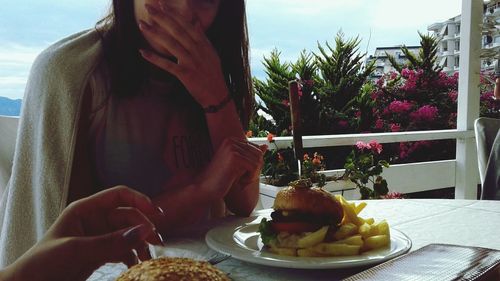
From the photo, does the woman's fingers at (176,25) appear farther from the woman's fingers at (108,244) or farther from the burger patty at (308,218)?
the woman's fingers at (108,244)

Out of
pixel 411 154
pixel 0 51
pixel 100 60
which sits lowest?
pixel 411 154

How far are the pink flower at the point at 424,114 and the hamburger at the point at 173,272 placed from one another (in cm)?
571

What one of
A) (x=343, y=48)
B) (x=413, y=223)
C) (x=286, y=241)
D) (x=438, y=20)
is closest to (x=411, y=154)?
(x=343, y=48)

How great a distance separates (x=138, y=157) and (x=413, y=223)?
0.76m

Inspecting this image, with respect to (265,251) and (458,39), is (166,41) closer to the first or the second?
(265,251)

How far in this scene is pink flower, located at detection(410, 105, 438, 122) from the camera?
19.3 ft

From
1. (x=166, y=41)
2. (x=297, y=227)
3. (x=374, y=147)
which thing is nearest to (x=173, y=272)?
(x=297, y=227)

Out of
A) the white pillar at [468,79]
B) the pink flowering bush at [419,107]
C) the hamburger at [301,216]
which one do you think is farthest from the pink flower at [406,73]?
the hamburger at [301,216]

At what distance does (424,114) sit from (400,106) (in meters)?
0.29

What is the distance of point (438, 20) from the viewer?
22.0ft

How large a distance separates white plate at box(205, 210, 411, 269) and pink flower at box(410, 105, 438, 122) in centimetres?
515

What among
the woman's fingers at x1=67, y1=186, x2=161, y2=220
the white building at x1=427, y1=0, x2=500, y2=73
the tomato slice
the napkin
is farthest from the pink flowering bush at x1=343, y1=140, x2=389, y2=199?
the woman's fingers at x1=67, y1=186, x2=161, y2=220

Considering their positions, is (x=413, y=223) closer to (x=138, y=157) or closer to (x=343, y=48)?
(x=138, y=157)

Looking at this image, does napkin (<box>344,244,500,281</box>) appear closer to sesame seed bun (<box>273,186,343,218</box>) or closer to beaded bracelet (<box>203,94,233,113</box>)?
sesame seed bun (<box>273,186,343,218</box>)
